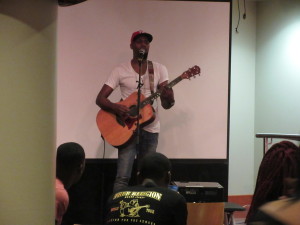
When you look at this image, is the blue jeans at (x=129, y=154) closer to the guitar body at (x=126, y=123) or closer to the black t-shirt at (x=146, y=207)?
the guitar body at (x=126, y=123)

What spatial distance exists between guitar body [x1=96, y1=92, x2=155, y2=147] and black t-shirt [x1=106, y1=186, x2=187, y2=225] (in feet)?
5.80

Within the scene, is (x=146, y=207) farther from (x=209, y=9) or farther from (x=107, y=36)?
(x=209, y=9)

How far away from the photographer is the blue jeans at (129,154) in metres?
4.16

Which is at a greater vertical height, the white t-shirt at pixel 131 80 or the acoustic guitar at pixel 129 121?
the white t-shirt at pixel 131 80

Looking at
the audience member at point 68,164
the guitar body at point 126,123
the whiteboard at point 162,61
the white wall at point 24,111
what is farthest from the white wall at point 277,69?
the white wall at point 24,111

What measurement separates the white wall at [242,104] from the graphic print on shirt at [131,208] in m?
3.60

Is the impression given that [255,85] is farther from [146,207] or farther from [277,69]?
[146,207]

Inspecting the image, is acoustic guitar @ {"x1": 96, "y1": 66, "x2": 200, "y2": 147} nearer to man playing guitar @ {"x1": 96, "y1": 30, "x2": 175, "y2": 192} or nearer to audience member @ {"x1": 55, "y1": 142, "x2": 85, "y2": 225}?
man playing guitar @ {"x1": 96, "y1": 30, "x2": 175, "y2": 192}

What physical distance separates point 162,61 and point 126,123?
0.98 metres

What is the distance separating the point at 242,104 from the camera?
5.80m

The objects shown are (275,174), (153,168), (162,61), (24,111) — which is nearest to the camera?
(24,111)

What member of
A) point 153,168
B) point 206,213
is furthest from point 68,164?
point 206,213

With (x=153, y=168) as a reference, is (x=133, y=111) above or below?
above

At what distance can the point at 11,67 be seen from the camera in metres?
1.46
